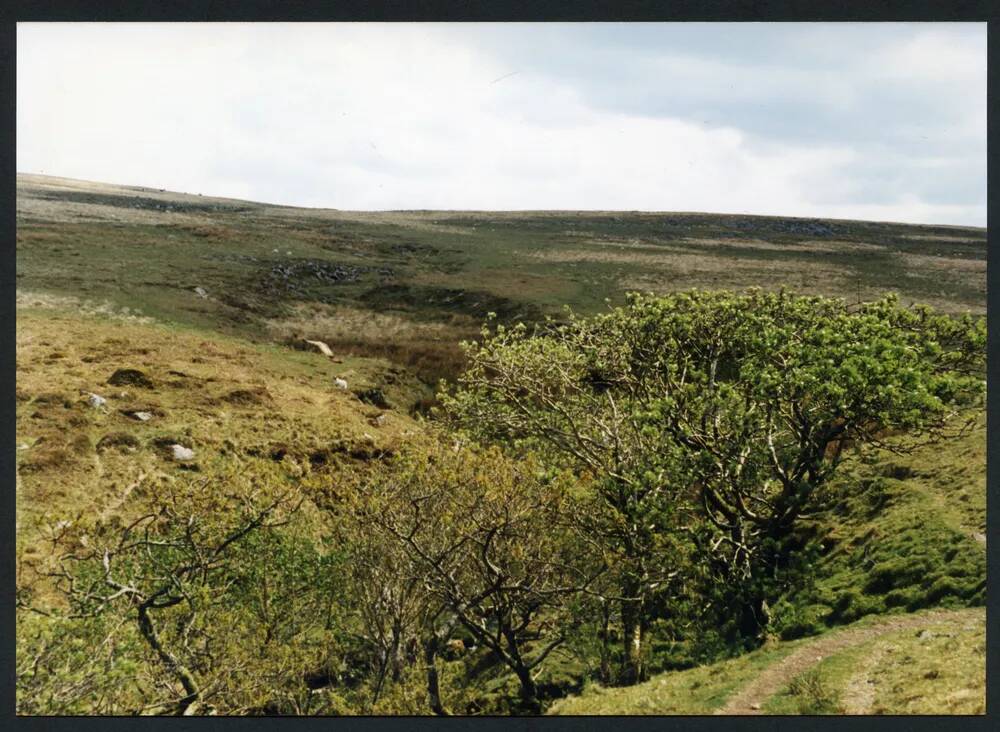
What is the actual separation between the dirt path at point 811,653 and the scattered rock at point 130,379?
27.7 metres

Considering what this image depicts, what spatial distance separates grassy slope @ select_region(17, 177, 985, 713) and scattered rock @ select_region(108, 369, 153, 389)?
2.23ft

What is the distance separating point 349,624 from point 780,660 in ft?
35.2

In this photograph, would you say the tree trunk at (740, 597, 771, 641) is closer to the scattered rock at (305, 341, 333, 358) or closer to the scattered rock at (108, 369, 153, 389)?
the scattered rock at (108, 369, 153, 389)

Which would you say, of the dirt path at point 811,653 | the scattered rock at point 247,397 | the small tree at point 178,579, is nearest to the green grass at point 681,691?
the dirt path at point 811,653

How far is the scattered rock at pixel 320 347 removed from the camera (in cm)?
4462

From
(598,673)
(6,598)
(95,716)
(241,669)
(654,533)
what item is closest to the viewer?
(95,716)

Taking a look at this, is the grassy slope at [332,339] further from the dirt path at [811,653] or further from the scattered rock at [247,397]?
the dirt path at [811,653]

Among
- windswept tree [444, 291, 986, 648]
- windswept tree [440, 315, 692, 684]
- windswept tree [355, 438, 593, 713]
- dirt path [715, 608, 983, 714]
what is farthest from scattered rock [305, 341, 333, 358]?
dirt path [715, 608, 983, 714]

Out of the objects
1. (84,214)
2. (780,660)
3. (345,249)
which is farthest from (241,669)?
(84,214)

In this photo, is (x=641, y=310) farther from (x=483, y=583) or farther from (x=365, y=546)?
(x=365, y=546)

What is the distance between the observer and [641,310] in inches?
753

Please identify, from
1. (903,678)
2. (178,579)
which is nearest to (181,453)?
(178,579)

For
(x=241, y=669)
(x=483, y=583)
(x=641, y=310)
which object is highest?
(x=641, y=310)

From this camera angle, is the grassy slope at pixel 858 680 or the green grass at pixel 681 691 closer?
the grassy slope at pixel 858 680
